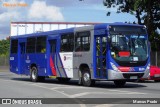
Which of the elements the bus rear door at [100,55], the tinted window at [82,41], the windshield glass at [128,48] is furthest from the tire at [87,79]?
the windshield glass at [128,48]

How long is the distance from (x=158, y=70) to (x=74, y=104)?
14.4 metres

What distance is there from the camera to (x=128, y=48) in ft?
69.5

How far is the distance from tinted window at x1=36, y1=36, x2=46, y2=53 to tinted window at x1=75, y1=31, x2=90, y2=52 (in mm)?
4160

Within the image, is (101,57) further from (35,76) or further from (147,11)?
(147,11)

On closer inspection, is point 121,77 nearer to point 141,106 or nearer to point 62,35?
point 62,35

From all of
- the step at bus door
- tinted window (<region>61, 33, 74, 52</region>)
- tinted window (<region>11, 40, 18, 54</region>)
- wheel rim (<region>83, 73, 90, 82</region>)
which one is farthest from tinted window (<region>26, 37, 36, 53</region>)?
the step at bus door

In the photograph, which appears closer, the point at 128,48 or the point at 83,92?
the point at 83,92

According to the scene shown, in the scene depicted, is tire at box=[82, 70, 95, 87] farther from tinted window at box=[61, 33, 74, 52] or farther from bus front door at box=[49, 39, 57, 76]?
bus front door at box=[49, 39, 57, 76]

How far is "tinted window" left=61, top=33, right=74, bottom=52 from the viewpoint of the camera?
23969 mm

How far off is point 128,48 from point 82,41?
286 cm

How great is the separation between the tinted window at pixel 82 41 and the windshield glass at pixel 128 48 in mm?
1817

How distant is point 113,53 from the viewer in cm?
2100

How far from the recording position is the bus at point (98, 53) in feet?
69.0

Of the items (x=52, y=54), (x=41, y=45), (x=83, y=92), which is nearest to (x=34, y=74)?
(x=41, y=45)
